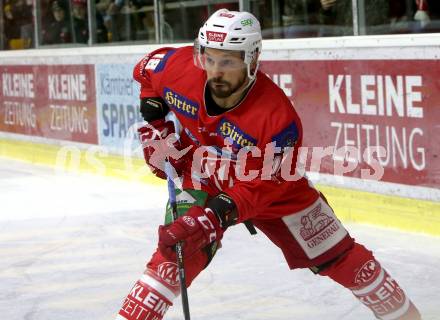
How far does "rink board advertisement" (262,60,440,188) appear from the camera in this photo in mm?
5625

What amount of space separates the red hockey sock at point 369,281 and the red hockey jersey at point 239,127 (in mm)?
212

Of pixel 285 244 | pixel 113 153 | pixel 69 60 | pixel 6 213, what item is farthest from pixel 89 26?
pixel 285 244

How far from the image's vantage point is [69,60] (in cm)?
917

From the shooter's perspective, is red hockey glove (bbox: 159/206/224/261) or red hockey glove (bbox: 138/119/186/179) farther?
red hockey glove (bbox: 138/119/186/179)

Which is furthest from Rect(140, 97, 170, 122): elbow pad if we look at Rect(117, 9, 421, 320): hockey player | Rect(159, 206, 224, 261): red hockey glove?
Rect(159, 206, 224, 261): red hockey glove

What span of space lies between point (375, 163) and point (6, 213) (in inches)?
92.6

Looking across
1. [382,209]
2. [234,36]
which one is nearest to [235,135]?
[234,36]

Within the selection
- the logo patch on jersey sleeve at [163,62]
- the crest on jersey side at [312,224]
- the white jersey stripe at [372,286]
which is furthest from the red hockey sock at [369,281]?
the logo patch on jersey sleeve at [163,62]

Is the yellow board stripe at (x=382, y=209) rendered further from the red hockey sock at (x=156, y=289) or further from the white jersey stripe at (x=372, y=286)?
the red hockey sock at (x=156, y=289)

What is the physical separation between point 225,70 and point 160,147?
0.47 m

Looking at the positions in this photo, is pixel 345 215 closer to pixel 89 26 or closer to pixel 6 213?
pixel 6 213

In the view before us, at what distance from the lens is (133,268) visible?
508 centimetres

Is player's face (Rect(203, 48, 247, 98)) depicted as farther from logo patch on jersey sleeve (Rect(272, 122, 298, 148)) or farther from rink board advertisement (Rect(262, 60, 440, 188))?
rink board advertisement (Rect(262, 60, 440, 188))

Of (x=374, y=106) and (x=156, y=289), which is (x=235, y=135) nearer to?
(x=156, y=289)
